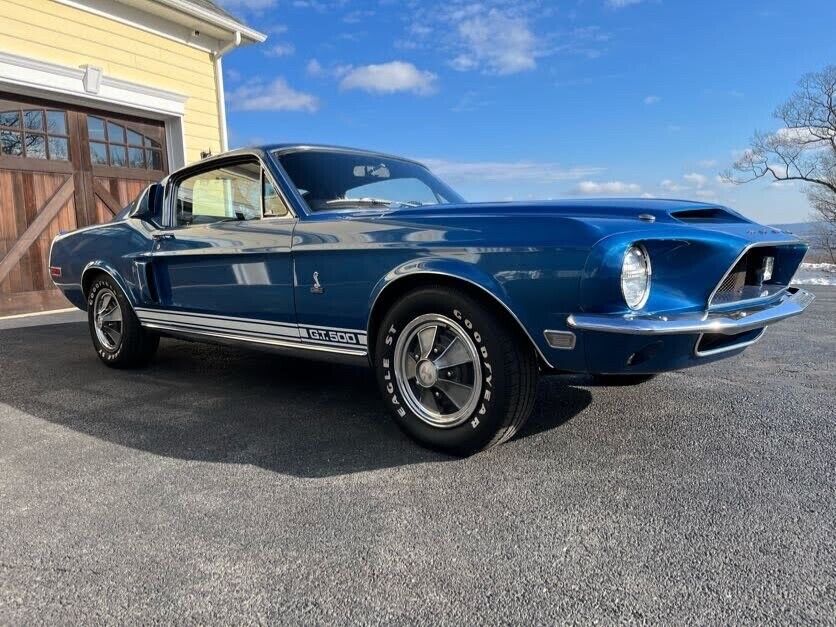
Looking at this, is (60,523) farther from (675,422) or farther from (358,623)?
(675,422)

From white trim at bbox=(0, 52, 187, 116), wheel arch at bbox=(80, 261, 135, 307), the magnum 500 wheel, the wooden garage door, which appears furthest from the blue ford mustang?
the wooden garage door

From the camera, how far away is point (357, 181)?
3.58 metres

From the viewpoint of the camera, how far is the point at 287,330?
3.27 metres

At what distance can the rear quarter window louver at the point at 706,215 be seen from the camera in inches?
100

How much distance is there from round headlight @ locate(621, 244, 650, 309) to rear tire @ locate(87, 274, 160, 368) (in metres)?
3.51

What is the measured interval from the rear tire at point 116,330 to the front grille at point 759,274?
3768 millimetres

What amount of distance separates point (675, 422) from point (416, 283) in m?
1.44

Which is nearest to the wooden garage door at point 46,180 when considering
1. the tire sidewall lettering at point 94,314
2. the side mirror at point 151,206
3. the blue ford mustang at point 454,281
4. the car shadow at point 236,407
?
the car shadow at point 236,407

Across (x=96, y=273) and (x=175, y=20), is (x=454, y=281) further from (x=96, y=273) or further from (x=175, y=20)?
(x=175, y=20)

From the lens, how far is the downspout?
33.0ft

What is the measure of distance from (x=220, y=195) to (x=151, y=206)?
2.81 feet

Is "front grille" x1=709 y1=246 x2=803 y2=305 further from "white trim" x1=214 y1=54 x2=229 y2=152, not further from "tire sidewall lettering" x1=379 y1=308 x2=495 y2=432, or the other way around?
"white trim" x1=214 y1=54 x2=229 y2=152

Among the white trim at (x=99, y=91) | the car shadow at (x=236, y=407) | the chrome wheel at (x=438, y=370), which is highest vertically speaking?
the white trim at (x=99, y=91)

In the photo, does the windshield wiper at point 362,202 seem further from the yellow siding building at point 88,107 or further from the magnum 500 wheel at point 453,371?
the yellow siding building at point 88,107
